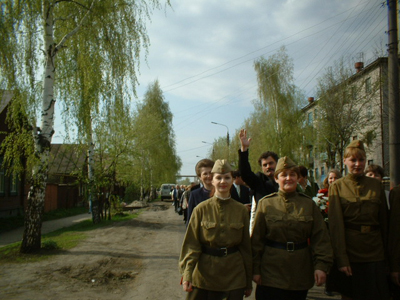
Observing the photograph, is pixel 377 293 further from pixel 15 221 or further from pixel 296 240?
pixel 15 221

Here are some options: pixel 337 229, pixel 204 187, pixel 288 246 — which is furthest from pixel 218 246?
pixel 204 187

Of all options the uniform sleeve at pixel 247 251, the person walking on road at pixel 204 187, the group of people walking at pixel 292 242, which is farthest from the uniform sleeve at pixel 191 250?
the person walking on road at pixel 204 187

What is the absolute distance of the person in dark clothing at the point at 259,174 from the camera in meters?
4.20

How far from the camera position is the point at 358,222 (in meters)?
3.51

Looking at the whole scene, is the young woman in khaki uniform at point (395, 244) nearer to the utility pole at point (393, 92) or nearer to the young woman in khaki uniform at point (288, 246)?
the young woman in khaki uniform at point (288, 246)

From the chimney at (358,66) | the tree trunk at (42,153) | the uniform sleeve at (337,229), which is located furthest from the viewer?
the chimney at (358,66)

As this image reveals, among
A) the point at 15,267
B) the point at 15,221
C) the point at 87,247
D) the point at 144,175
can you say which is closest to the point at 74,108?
the point at 87,247

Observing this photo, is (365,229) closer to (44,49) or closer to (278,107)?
(44,49)

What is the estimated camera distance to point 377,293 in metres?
3.38

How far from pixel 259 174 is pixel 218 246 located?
164 centimetres

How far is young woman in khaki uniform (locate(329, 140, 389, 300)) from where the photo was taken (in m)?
3.42

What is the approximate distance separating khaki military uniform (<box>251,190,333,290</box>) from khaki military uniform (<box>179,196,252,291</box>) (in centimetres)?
14

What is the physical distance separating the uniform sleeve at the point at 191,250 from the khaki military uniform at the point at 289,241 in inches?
21.9

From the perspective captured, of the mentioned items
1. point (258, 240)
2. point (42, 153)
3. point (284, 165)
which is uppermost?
point (42, 153)
